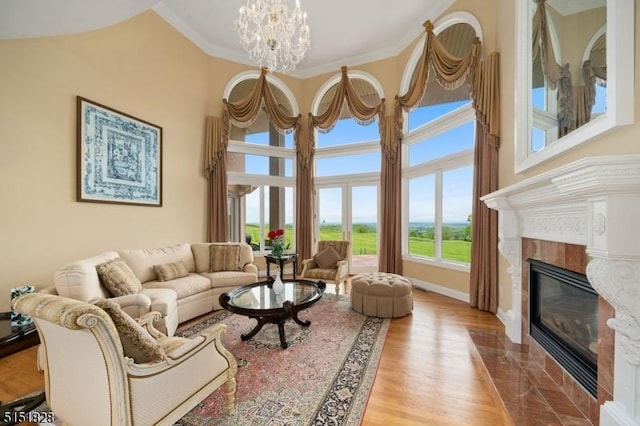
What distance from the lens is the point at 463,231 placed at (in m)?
4.53

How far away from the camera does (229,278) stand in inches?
159

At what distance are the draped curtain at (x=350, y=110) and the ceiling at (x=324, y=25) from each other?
598mm

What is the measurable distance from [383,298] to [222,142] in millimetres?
4371

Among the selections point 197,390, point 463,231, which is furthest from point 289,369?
point 463,231

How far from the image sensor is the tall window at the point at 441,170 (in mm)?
4453

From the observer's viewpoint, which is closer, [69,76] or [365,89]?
[69,76]

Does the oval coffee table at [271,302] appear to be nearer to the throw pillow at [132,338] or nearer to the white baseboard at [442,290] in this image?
the throw pillow at [132,338]

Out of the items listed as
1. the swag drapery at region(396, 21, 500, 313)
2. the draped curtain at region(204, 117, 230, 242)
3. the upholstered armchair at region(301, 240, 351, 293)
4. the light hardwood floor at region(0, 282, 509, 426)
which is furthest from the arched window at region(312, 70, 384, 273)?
the light hardwood floor at region(0, 282, 509, 426)

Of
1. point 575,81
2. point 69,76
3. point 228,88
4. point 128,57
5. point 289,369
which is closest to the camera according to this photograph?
point 575,81

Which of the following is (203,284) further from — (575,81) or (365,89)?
(365,89)

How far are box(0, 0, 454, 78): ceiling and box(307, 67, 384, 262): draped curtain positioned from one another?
0.60m

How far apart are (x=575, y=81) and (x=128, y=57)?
5431 millimetres

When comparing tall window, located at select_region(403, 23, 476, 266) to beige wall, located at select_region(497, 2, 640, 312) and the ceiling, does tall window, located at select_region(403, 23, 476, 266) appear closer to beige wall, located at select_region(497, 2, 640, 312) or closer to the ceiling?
beige wall, located at select_region(497, 2, 640, 312)

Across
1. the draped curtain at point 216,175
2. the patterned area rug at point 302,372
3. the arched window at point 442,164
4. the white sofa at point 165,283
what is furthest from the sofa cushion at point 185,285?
the arched window at point 442,164
